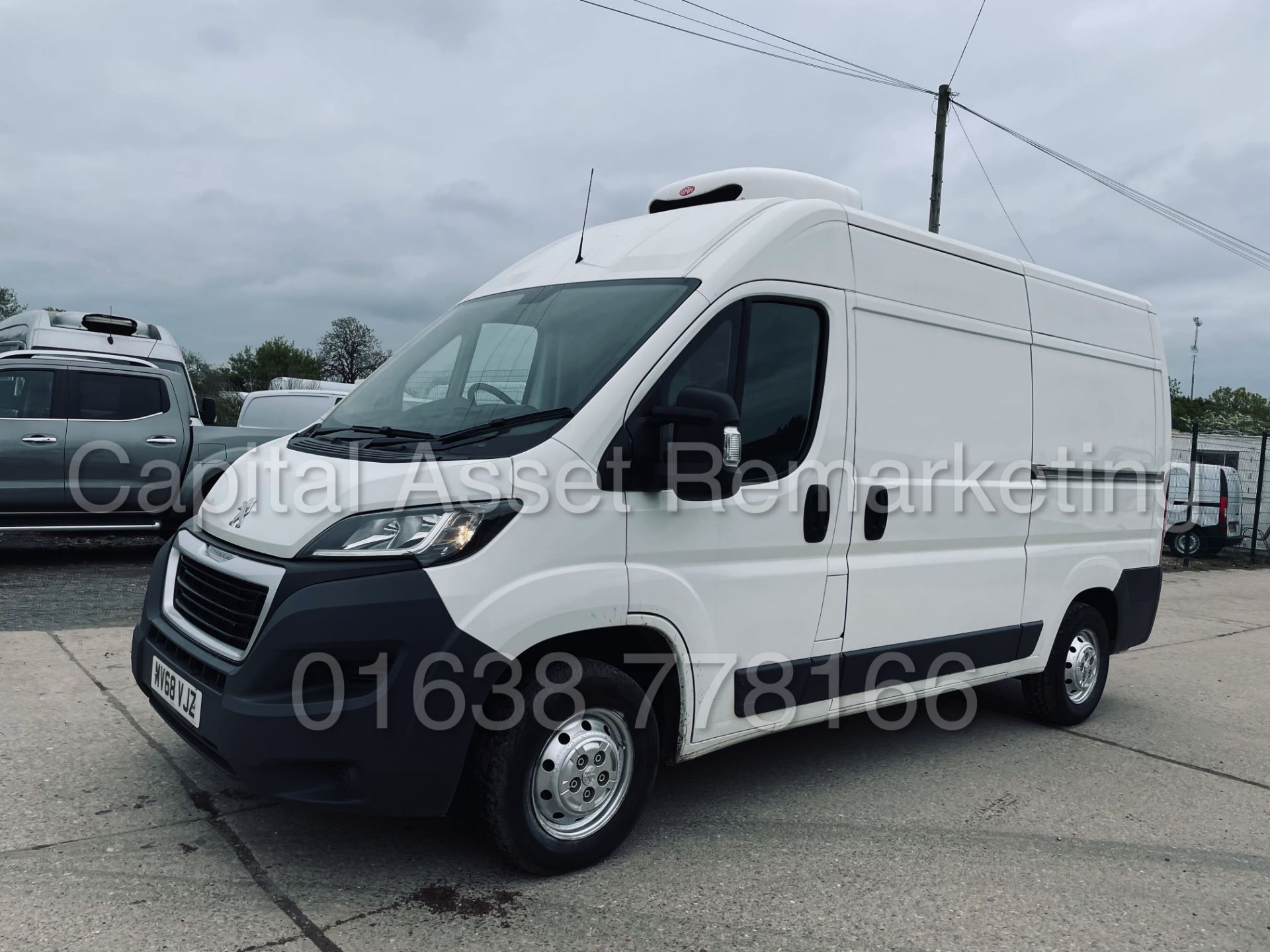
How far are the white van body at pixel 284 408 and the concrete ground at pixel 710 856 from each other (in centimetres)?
695

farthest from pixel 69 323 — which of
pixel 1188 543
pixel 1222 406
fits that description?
pixel 1222 406

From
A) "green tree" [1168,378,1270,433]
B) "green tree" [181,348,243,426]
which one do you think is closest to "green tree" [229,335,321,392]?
"green tree" [181,348,243,426]

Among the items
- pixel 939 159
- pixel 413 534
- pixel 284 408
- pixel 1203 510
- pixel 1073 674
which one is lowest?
pixel 1073 674

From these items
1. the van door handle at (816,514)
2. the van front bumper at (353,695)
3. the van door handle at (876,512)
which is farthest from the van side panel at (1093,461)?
the van front bumper at (353,695)

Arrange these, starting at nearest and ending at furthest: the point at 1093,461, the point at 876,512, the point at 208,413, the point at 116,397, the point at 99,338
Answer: the point at 876,512
the point at 1093,461
the point at 116,397
the point at 208,413
the point at 99,338

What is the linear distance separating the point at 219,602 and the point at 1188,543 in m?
16.4

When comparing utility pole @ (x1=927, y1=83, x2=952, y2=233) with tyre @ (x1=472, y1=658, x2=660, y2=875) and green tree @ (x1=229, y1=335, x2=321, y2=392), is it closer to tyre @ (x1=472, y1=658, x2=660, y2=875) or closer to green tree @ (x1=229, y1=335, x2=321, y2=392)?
tyre @ (x1=472, y1=658, x2=660, y2=875)

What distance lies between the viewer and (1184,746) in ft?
18.4

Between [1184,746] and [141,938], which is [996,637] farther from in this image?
[141,938]

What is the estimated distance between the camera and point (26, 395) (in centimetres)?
948

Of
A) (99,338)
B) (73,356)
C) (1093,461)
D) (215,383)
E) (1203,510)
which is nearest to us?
(1093,461)

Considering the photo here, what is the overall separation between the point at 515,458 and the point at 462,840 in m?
1.47

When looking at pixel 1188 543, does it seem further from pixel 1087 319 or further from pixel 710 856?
pixel 710 856

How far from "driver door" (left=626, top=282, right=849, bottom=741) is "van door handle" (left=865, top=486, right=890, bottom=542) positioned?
0.65 feet
